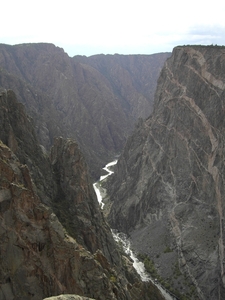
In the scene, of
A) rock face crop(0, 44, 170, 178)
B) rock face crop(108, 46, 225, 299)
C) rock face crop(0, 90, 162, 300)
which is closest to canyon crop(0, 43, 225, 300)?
rock face crop(0, 90, 162, 300)

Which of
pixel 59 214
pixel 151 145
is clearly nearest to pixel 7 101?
pixel 59 214

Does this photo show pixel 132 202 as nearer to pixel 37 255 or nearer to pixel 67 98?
pixel 37 255

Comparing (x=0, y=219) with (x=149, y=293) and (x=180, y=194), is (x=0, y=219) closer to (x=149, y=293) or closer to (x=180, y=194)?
(x=149, y=293)

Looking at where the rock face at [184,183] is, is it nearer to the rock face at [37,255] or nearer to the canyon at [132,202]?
the canyon at [132,202]

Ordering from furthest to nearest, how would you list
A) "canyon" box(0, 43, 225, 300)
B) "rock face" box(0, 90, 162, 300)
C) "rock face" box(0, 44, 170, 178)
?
"rock face" box(0, 44, 170, 178) → "canyon" box(0, 43, 225, 300) → "rock face" box(0, 90, 162, 300)

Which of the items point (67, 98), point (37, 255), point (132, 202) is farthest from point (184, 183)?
point (67, 98)

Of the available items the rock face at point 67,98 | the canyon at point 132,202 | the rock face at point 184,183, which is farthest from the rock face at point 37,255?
the rock face at point 67,98

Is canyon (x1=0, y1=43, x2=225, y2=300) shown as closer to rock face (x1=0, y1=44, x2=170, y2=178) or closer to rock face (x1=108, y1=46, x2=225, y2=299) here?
rock face (x1=108, y1=46, x2=225, y2=299)

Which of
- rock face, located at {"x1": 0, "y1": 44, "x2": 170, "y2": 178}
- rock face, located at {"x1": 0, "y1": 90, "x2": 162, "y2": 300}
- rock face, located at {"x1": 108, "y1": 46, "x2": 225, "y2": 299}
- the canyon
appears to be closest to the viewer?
rock face, located at {"x1": 0, "y1": 90, "x2": 162, "y2": 300}

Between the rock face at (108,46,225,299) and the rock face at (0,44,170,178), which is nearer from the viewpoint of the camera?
the rock face at (108,46,225,299)
